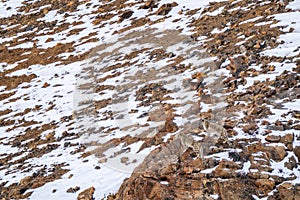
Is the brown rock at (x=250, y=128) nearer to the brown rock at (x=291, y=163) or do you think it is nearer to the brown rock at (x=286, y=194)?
the brown rock at (x=291, y=163)

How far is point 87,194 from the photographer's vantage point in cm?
972

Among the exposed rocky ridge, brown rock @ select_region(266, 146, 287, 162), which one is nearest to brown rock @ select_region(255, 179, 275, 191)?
the exposed rocky ridge

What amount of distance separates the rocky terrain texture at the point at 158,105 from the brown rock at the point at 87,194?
1.6 inches

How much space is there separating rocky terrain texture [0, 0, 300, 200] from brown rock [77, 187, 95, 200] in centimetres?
4

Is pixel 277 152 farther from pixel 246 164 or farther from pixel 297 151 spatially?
pixel 246 164

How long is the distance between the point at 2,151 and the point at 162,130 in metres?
6.65

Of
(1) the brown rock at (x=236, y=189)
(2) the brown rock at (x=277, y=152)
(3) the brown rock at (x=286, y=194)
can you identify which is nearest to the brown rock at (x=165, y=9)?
(2) the brown rock at (x=277, y=152)

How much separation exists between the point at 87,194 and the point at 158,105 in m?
4.49

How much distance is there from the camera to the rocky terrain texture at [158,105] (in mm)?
8375

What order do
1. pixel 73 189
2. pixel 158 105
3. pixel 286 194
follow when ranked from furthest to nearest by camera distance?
pixel 158 105 < pixel 73 189 < pixel 286 194

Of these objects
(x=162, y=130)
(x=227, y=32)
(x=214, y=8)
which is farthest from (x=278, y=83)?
(x=214, y=8)

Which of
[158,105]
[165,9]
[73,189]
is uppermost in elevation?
[165,9]

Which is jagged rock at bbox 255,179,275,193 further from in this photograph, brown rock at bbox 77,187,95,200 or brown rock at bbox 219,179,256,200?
brown rock at bbox 77,187,95,200

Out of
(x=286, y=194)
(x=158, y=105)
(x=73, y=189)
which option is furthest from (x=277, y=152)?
(x=73, y=189)
